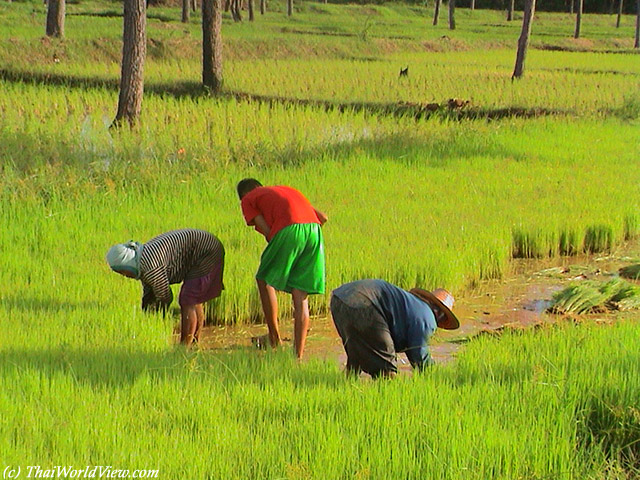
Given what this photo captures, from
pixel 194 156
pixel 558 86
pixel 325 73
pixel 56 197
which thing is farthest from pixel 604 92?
pixel 56 197

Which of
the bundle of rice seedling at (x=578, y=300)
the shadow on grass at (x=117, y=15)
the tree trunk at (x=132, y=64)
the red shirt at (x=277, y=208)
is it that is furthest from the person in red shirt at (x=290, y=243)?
the shadow on grass at (x=117, y=15)

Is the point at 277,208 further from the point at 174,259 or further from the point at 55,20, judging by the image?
the point at 55,20

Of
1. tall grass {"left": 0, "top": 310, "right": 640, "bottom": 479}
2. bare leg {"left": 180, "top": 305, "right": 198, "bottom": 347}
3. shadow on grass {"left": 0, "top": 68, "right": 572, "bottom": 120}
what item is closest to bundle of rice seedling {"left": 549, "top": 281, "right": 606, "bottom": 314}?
tall grass {"left": 0, "top": 310, "right": 640, "bottom": 479}

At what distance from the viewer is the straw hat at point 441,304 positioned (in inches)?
190

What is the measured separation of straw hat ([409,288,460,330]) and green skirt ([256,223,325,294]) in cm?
88

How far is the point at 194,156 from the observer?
1096 centimetres

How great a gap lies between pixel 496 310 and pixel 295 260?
2151mm

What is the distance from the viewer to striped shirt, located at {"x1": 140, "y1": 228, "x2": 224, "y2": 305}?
5.66 meters

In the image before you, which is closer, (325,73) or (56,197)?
(56,197)

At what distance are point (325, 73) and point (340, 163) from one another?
12641mm

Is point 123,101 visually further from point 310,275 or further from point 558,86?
point 558,86

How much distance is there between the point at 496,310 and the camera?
722 cm

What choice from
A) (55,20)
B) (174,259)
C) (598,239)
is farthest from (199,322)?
(55,20)

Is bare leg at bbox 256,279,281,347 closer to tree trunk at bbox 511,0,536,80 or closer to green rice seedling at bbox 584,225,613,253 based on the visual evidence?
green rice seedling at bbox 584,225,613,253
